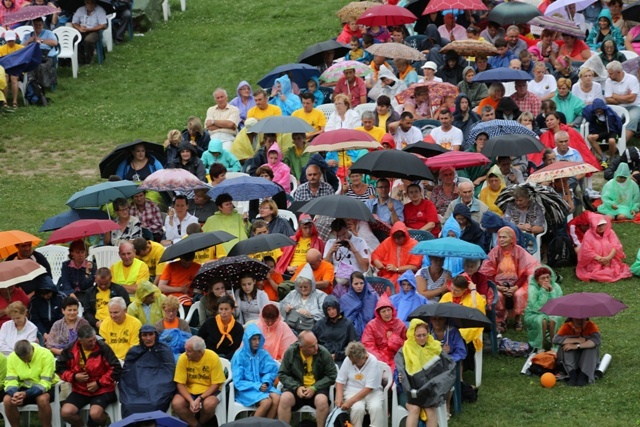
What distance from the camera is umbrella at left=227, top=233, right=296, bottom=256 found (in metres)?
17.3

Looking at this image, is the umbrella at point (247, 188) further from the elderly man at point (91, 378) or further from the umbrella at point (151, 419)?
the umbrella at point (151, 419)

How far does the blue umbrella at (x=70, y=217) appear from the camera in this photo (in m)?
19.1

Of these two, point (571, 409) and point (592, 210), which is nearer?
point (571, 409)

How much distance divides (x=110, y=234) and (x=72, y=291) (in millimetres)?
1840

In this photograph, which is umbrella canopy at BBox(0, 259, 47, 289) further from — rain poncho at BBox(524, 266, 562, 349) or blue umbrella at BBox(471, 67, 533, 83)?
blue umbrella at BBox(471, 67, 533, 83)

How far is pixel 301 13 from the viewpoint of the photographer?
32969mm

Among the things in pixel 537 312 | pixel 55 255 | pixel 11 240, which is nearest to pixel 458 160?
pixel 537 312

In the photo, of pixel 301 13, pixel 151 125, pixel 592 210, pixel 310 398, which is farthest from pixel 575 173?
pixel 301 13

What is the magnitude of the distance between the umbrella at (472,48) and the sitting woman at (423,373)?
947cm

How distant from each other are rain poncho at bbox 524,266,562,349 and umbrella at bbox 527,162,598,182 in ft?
7.07

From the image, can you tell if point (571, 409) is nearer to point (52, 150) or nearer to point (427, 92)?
point (427, 92)

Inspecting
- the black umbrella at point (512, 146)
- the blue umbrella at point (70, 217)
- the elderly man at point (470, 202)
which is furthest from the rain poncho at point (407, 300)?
the blue umbrella at point (70, 217)

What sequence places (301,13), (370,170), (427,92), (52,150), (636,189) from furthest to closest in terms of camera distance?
(301,13)
(52,150)
(427,92)
(636,189)
(370,170)

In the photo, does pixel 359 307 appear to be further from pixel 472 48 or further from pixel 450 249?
pixel 472 48
